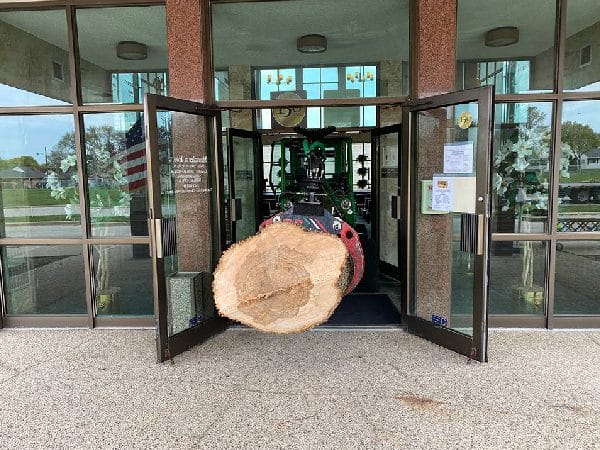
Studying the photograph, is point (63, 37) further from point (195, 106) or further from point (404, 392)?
point (404, 392)

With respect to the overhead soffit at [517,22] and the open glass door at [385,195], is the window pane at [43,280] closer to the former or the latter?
the open glass door at [385,195]

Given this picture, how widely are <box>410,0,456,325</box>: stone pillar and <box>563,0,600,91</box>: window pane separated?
107 cm

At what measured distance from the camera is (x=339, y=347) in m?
3.76

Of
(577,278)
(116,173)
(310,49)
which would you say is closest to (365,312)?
(577,278)

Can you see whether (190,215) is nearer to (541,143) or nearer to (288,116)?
(288,116)

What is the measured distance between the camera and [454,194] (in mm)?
3635

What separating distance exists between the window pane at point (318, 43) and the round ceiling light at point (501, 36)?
2.56ft

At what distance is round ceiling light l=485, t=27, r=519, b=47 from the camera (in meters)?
4.05

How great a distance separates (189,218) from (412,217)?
6.69ft

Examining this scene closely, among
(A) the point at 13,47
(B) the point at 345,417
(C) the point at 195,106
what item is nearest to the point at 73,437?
(B) the point at 345,417

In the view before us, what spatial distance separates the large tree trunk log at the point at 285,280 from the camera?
9.61 ft

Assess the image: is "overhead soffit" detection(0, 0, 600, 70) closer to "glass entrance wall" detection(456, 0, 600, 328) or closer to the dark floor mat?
"glass entrance wall" detection(456, 0, 600, 328)

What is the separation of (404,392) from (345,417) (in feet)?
1.69

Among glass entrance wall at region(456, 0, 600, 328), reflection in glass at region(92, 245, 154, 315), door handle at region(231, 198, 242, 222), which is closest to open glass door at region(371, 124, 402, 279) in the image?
glass entrance wall at region(456, 0, 600, 328)
